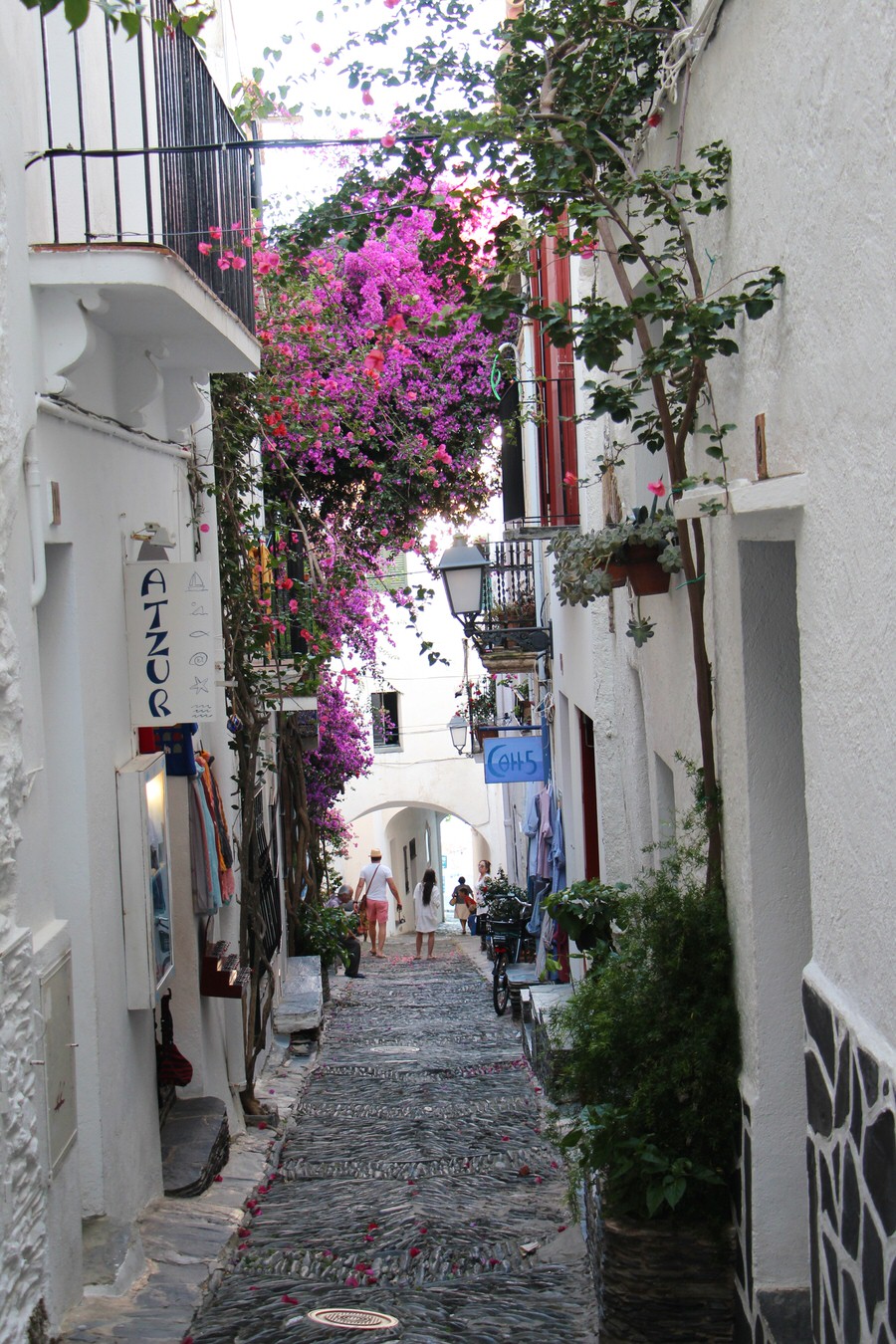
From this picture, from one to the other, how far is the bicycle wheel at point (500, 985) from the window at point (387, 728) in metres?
14.3

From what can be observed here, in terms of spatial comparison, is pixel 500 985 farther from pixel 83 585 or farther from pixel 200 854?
pixel 83 585

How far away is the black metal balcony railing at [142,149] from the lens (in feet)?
19.2

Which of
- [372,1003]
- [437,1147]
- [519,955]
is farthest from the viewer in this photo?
[372,1003]

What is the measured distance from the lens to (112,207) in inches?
269

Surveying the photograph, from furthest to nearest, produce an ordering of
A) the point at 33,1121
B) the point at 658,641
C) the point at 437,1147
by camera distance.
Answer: the point at 437,1147, the point at 658,641, the point at 33,1121

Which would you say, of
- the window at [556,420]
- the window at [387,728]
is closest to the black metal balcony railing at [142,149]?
the window at [556,420]

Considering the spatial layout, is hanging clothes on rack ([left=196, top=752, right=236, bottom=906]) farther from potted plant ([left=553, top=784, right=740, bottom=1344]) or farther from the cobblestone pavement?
potted plant ([left=553, top=784, right=740, bottom=1344])

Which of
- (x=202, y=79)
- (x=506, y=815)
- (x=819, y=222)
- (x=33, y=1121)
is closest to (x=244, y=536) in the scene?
(x=202, y=79)

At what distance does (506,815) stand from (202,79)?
17.8 m

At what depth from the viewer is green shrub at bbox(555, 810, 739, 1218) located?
470 centimetres

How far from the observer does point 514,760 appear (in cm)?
1465

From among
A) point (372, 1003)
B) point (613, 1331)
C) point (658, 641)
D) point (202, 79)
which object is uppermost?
point (202, 79)

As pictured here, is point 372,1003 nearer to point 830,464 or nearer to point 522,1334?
point 522,1334

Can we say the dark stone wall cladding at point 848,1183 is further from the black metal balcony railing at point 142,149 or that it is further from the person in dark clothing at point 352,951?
the person in dark clothing at point 352,951
